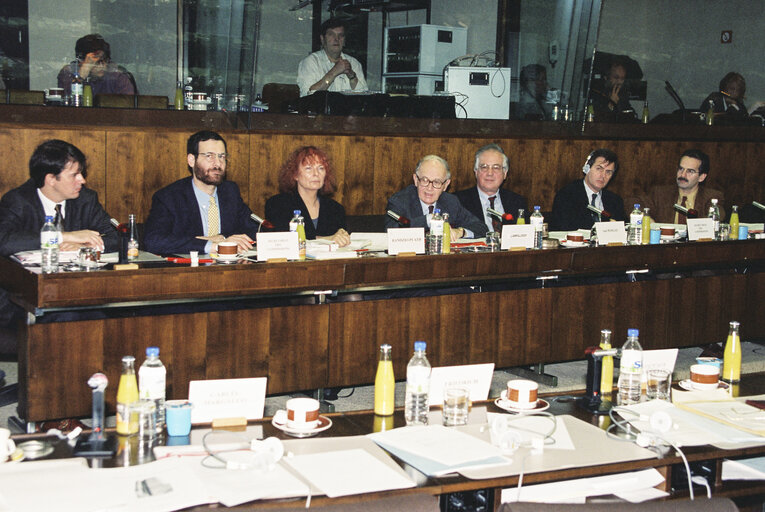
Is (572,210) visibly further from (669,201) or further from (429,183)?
(429,183)

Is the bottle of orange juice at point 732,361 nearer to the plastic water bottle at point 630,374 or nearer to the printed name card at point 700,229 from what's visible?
the plastic water bottle at point 630,374

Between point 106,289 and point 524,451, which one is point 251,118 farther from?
point 524,451

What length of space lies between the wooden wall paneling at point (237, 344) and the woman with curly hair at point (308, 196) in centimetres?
91

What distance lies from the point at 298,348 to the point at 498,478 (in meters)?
1.99

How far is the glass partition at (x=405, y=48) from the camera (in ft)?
20.5

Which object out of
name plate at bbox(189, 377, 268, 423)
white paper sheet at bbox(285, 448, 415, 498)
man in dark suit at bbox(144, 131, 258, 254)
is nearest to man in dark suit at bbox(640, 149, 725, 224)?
man in dark suit at bbox(144, 131, 258, 254)

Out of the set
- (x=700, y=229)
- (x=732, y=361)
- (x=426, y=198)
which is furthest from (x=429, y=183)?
(x=732, y=361)

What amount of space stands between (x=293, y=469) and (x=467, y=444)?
1.33 feet

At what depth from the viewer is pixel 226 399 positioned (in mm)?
2084

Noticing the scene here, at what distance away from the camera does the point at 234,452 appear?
1855mm

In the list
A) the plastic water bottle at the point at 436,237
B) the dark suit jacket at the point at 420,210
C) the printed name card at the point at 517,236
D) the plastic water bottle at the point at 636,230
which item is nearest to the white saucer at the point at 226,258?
the plastic water bottle at the point at 436,237

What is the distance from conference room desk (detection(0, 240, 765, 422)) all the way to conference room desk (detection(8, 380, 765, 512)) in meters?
1.31

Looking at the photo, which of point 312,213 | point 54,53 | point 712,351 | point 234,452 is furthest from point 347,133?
point 234,452

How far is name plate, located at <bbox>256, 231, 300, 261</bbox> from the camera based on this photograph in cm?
362
